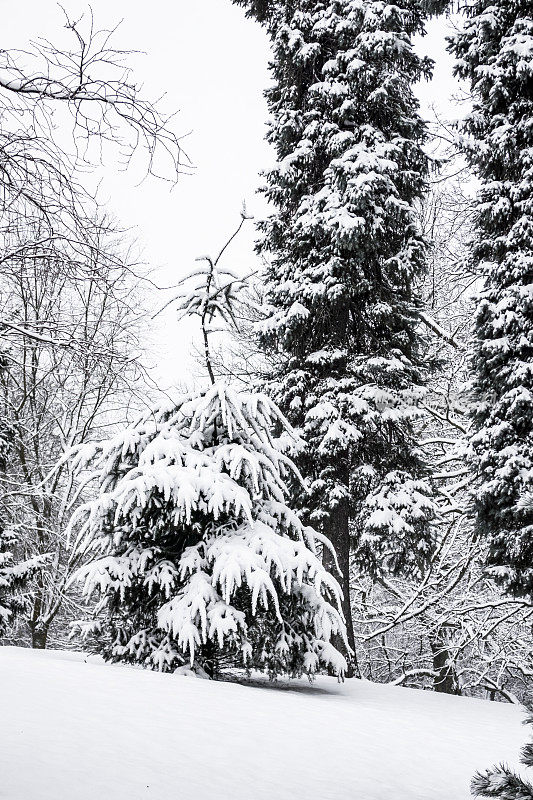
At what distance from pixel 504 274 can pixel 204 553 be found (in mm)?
5751

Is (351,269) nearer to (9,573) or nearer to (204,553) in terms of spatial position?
(204,553)

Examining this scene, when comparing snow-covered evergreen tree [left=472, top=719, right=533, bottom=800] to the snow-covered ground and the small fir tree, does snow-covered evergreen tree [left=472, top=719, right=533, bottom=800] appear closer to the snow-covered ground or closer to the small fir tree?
the snow-covered ground

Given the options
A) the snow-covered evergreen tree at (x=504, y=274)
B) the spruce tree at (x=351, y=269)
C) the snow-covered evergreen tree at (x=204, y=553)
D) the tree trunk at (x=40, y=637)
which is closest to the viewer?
the snow-covered evergreen tree at (x=204, y=553)

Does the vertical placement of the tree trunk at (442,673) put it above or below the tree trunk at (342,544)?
below

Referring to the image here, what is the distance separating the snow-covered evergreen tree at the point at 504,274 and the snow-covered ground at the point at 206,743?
3.27m

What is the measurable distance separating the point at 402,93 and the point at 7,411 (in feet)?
30.8

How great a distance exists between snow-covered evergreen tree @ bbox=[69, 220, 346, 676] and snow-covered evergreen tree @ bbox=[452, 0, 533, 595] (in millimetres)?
2948

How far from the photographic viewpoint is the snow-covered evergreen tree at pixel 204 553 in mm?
6527

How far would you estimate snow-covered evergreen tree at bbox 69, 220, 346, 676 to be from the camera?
653 centimetres

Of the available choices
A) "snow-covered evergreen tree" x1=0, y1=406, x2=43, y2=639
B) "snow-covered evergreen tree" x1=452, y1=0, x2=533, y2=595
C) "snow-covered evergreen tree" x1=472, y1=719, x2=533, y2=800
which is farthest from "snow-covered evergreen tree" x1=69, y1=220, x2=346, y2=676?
"snow-covered evergreen tree" x1=0, y1=406, x2=43, y2=639

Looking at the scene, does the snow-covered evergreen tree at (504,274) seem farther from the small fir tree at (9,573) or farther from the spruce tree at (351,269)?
the small fir tree at (9,573)

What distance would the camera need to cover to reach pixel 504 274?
32.1 ft

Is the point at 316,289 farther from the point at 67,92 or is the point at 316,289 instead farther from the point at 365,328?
the point at 67,92

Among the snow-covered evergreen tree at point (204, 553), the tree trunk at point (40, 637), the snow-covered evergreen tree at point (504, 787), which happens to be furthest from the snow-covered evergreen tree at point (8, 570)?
the snow-covered evergreen tree at point (504, 787)
